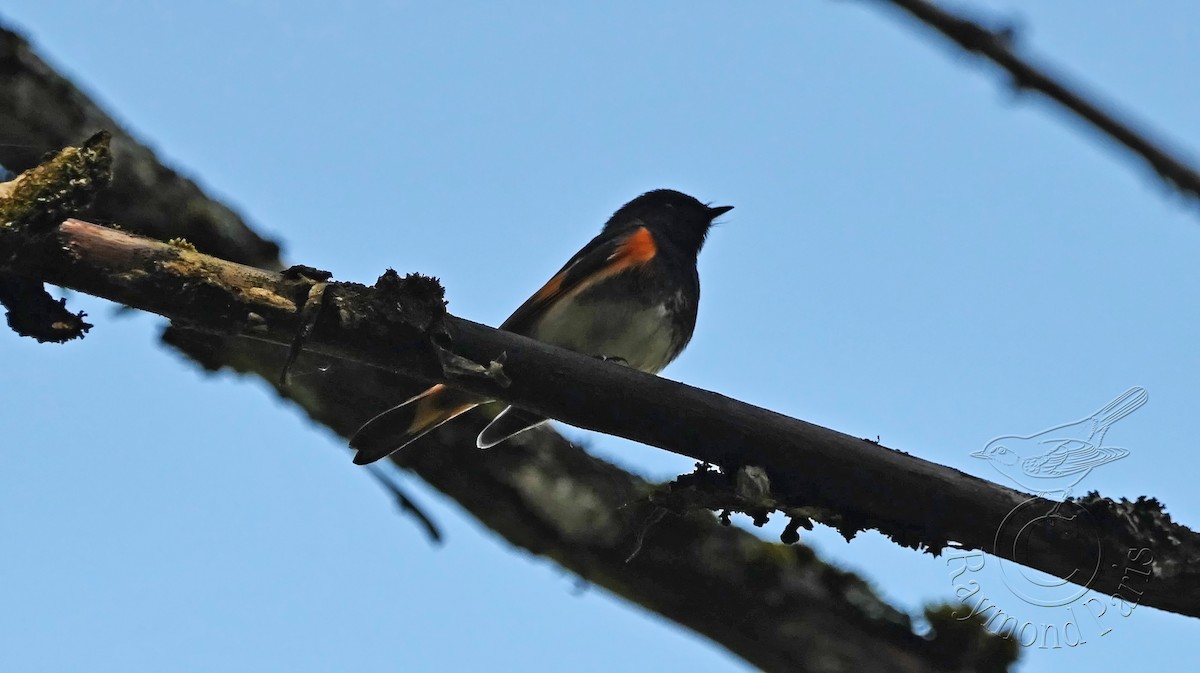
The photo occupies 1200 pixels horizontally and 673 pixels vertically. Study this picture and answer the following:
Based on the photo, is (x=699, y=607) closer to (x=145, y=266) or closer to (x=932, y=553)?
(x=932, y=553)

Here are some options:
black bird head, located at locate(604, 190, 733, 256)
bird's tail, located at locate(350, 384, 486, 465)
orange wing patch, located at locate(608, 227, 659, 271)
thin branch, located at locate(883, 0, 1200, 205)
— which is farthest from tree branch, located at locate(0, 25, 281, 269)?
thin branch, located at locate(883, 0, 1200, 205)

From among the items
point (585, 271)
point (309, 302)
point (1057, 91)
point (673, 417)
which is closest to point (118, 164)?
point (585, 271)

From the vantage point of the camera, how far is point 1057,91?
106cm

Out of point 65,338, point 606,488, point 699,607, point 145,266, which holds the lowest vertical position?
point 65,338

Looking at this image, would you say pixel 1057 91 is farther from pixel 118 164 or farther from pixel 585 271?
pixel 118 164

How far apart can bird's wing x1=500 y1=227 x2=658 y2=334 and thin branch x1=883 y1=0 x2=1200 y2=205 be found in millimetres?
4145

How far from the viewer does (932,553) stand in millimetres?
2811

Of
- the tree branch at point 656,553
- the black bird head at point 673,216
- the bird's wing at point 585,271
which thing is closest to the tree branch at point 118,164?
the tree branch at point 656,553

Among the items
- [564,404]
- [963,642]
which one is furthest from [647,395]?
[963,642]

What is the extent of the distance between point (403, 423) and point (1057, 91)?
358cm

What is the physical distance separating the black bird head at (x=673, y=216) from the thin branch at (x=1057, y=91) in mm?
5077

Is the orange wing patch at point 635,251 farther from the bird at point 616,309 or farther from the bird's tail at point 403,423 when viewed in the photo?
the bird's tail at point 403,423

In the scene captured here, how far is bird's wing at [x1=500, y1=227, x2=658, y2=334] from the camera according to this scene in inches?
211

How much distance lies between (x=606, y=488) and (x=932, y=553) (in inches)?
91.1
